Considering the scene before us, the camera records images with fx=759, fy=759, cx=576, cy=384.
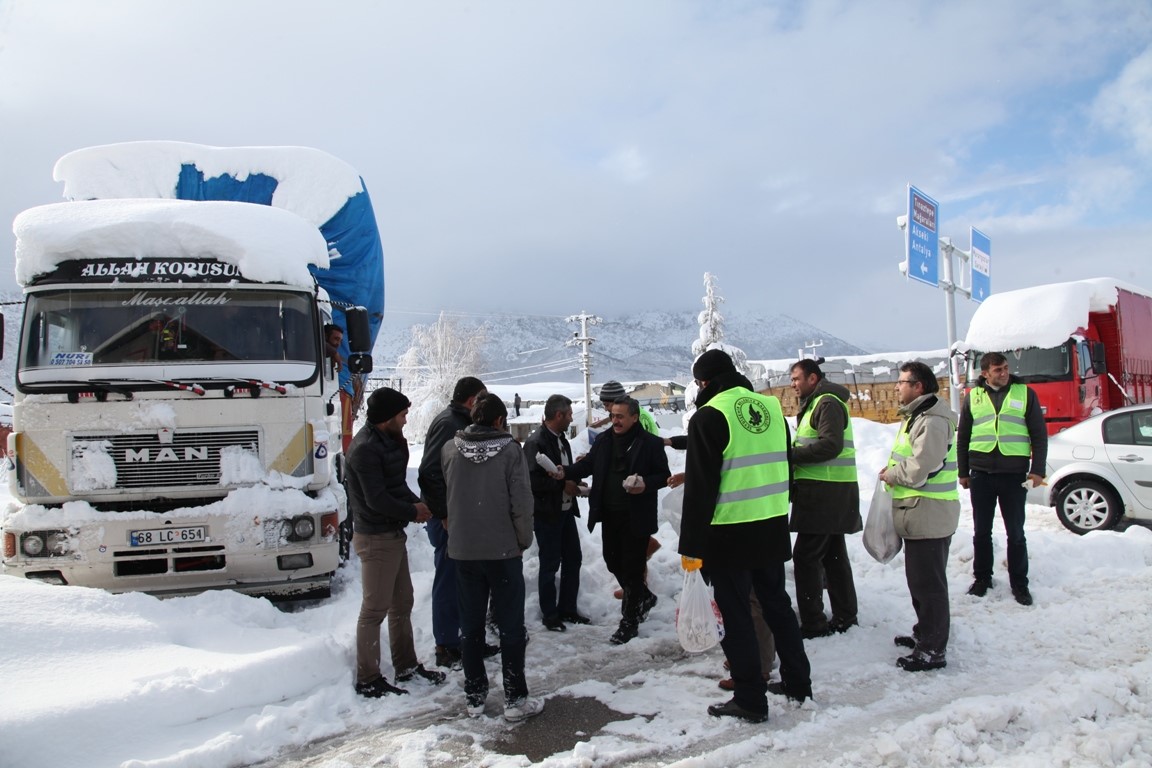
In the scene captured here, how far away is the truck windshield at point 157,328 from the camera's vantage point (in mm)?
6031

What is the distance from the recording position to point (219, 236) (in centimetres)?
638

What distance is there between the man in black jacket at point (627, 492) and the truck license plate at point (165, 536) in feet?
9.26

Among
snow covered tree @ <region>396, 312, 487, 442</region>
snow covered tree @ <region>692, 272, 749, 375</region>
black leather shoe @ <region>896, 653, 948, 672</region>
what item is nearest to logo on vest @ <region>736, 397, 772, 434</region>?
black leather shoe @ <region>896, 653, 948, 672</region>

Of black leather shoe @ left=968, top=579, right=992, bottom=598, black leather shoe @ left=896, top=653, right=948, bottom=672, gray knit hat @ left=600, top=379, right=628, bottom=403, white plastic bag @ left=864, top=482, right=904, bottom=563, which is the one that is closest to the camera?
black leather shoe @ left=896, top=653, right=948, bottom=672

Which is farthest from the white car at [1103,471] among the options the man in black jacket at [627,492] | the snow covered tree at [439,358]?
the snow covered tree at [439,358]

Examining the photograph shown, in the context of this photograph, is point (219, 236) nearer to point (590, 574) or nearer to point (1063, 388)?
point (590, 574)

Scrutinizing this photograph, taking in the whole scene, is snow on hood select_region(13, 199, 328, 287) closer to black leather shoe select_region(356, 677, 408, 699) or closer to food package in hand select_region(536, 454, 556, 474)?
food package in hand select_region(536, 454, 556, 474)

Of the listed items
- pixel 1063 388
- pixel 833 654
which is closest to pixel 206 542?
pixel 833 654

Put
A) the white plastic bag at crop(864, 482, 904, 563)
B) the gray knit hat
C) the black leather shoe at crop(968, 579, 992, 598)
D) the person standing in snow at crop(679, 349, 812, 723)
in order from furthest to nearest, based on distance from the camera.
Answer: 1. the gray knit hat
2. the black leather shoe at crop(968, 579, 992, 598)
3. the white plastic bag at crop(864, 482, 904, 563)
4. the person standing in snow at crop(679, 349, 812, 723)

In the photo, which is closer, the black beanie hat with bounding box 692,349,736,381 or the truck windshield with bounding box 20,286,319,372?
the black beanie hat with bounding box 692,349,736,381

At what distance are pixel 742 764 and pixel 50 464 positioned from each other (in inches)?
209

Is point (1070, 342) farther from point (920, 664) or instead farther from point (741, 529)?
point (741, 529)

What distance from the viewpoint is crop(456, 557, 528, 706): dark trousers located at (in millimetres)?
4418

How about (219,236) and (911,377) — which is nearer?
(911,377)
